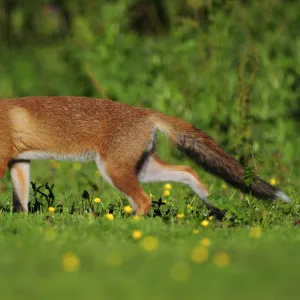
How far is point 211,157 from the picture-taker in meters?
7.06

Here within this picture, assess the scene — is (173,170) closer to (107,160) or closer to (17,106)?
(107,160)

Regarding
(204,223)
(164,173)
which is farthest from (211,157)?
(204,223)

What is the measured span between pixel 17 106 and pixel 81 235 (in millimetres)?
2122

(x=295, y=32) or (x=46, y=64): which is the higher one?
(x=295, y=32)

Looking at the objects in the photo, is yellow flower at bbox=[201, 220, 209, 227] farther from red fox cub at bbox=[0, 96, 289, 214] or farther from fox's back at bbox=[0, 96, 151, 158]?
fox's back at bbox=[0, 96, 151, 158]

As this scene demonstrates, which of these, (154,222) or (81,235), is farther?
(154,222)

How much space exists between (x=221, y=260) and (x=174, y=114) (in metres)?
6.05

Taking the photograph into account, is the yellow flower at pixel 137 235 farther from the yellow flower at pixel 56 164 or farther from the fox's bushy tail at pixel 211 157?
the yellow flower at pixel 56 164

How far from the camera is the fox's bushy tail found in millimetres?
6867

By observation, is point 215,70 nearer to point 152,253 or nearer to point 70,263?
point 152,253

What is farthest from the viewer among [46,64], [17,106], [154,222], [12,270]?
[46,64]

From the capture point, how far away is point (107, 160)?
6.89m

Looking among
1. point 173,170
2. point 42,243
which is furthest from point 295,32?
point 42,243

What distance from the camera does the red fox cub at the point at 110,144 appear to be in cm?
687
